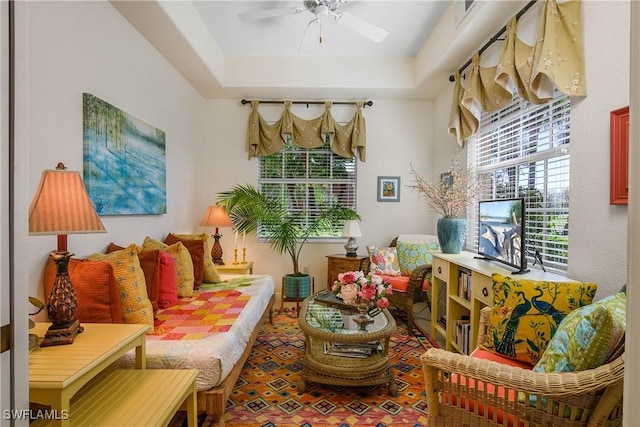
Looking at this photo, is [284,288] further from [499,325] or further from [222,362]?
[499,325]

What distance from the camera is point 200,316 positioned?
7.22 ft

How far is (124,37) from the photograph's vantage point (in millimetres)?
2516

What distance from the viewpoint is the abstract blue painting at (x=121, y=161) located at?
6.98 feet

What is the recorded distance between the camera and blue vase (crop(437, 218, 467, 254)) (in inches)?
114

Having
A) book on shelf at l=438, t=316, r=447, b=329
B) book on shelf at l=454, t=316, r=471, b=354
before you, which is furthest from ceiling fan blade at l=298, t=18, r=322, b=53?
book on shelf at l=438, t=316, r=447, b=329

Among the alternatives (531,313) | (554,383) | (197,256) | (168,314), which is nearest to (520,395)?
(554,383)

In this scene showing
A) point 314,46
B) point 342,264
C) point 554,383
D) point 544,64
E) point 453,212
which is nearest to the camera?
point 554,383

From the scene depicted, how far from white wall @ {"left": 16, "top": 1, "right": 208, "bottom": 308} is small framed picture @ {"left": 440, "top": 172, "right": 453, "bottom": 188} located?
311cm

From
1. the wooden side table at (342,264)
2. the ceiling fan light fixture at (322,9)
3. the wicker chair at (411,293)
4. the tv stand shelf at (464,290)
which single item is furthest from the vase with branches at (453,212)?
the ceiling fan light fixture at (322,9)

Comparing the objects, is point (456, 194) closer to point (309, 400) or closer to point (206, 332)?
point (309, 400)

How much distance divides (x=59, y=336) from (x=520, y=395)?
1.89 metres

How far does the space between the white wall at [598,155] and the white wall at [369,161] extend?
96.3 inches

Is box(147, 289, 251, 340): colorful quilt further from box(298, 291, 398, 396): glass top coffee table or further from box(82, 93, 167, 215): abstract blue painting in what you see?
box(82, 93, 167, 215): abstract blue painting

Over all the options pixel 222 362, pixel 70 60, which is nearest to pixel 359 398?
pixel 222 362
